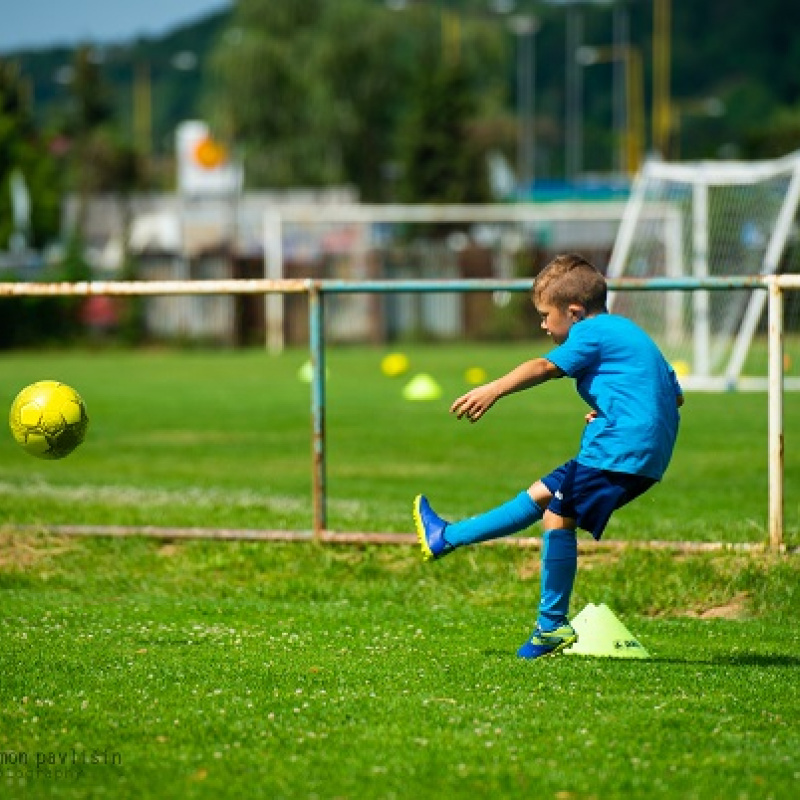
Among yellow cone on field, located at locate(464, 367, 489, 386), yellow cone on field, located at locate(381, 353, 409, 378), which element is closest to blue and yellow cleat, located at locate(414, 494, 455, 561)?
yellow cone on field, located at locate(464, 367, 489, 386)

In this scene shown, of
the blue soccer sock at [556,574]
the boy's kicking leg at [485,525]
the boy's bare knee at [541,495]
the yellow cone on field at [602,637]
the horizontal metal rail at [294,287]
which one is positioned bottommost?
the yellow cone on field at [602,637]

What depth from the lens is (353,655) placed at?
740 centimetres

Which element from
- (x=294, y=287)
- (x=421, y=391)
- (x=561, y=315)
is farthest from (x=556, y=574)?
(x=421, y=391)

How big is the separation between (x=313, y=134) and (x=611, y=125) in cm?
13668

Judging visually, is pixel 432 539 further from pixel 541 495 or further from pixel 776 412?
pixel 776 412

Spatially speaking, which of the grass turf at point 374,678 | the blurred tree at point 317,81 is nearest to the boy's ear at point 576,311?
the grass turf at point 374,678

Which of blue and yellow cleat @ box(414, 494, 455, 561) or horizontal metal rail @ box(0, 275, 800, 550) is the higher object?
horizontal metal rail @ box(0, 275, 800, 550)

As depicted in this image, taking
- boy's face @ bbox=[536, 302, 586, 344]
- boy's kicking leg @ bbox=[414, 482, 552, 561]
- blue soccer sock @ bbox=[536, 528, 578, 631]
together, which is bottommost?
blue soccer sock @ bbox=[536, 528, 578, 631]

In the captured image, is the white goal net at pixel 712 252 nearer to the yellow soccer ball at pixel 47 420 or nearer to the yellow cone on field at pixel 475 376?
the yellow cone on field at pixel 475 376

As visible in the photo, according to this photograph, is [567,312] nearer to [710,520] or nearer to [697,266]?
[710,520]

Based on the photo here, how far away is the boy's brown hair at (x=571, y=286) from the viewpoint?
7000 mm

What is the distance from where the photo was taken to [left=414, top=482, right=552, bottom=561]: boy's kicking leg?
23.9 feet

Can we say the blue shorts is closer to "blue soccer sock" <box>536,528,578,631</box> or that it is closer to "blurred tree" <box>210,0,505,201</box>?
"blue soccer sock" <box>536,528,578,631</box>

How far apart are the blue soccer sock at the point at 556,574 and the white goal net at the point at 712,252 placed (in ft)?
52.0
